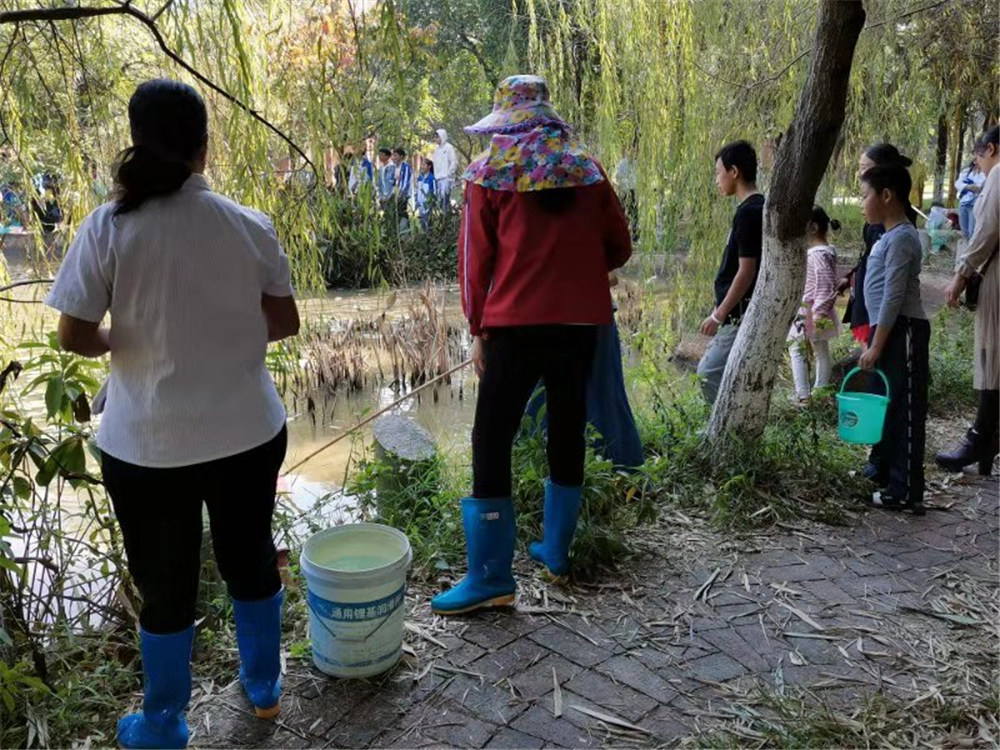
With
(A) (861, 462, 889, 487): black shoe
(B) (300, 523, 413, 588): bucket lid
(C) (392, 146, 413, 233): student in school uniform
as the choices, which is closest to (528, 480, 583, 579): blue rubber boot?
(B) (300, 523, 413, 588): bucket lid

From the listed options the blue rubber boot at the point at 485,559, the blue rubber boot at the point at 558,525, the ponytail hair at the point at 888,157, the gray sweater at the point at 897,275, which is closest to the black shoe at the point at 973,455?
the gray sweater at the point at 897,275

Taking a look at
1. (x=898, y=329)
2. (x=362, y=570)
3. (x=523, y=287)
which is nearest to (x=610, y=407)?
(x=523, y=287)

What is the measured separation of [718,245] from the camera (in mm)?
5605

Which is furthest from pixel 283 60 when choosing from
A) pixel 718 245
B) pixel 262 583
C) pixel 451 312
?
pixel 451 312

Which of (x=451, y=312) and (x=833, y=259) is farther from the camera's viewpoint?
(x=451, y=312)

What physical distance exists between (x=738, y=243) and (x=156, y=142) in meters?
2.72

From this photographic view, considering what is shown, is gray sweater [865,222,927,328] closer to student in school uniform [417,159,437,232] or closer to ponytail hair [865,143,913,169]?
ponytail hair [865,143,913,169]

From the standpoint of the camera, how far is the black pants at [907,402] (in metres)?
3.23

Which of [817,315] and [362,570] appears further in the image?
[817,315]

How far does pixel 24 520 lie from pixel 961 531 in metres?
3.28

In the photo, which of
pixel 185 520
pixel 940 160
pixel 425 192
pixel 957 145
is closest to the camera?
pixel 185 520

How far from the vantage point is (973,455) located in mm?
3725

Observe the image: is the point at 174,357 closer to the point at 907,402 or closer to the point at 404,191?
the point at 907,402

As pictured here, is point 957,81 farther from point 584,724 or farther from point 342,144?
point 584,724
